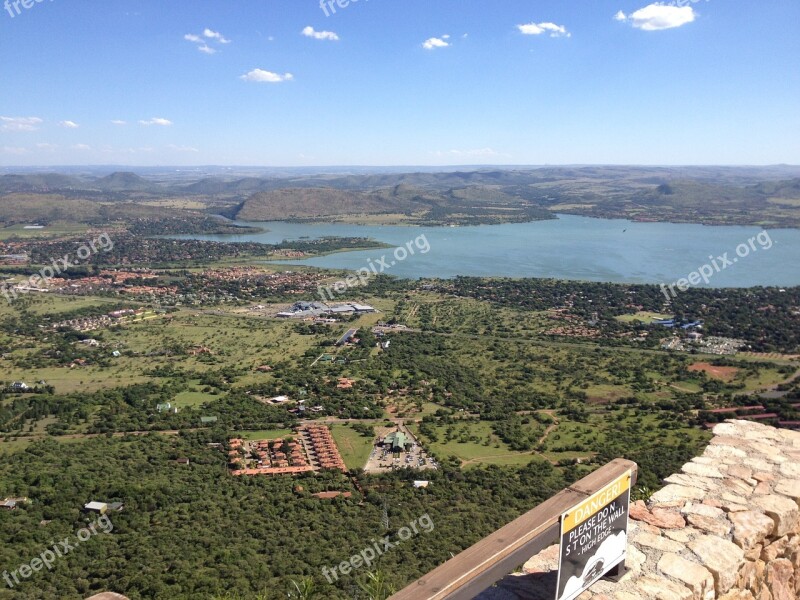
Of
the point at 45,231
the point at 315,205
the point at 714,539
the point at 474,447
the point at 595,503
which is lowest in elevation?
the point at 474,447

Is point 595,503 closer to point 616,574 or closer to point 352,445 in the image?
point 616,574

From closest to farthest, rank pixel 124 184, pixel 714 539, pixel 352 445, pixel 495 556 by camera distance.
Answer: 1. pixel 495 556
2. pixel 714 539
3. pixel 352 445
4. pixel 124 184

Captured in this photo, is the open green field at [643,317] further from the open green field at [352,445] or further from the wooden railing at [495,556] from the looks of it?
the wooden railing at [495,556]

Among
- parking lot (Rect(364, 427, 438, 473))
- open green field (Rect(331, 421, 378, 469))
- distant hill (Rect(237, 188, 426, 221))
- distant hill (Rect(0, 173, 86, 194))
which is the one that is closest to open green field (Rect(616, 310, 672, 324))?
parking lot (Rect(364, 427, 438, 473))

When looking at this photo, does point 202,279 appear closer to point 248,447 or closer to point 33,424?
point 33,424

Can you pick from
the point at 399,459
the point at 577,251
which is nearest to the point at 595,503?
the point at 399,459

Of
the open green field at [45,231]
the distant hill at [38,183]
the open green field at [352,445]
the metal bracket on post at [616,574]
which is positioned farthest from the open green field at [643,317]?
the distant hill at [38,183]

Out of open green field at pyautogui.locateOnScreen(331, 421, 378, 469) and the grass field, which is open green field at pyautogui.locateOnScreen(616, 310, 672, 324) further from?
open green field at pyautogui.locateOnScreen(331, 421, 378, 469)
